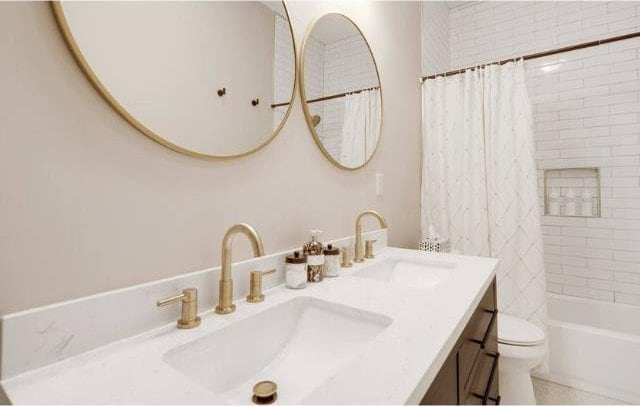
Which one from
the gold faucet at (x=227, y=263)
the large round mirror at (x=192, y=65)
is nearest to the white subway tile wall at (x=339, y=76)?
the large round mirror at (x=192, y=65)

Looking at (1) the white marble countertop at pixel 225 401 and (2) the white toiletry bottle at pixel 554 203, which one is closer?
(1) the white marble countertop at pixel 225 401

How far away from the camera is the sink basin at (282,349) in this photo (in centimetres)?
64

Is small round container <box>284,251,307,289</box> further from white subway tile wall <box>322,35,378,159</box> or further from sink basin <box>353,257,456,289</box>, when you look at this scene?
white subway tile wall <box>322,35,378,159</box>

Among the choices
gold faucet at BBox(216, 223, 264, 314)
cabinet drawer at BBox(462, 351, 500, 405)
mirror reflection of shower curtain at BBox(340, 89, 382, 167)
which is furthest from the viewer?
mirror reflection of shower curtain at BBox(340, 89, 382, 167)

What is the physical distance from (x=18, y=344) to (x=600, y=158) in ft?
10.5

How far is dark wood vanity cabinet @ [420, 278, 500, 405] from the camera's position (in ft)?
2.05

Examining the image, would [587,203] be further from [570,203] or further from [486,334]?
[486,334]

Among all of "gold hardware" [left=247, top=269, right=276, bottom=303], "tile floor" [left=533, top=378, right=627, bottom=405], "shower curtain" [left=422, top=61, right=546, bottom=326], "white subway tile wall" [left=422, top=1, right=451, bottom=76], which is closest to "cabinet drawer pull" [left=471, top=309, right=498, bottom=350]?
"gold hardware" [left=247, top=269, right=276, bottom=303]

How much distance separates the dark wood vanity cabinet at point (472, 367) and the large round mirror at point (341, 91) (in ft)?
2.51

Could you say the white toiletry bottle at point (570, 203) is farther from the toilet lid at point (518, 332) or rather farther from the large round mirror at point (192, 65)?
the large round mirror at point (192, 65)

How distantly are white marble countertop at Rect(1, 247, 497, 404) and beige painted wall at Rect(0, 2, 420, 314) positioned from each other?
0.13 meters

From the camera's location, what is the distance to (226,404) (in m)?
0.43

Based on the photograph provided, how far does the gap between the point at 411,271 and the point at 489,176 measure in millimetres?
907

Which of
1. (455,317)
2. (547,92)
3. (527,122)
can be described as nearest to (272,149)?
(455,317)
